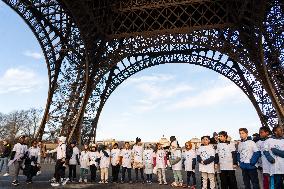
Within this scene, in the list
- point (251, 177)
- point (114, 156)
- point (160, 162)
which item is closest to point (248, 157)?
point (251, 177)

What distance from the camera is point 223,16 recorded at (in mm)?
24219

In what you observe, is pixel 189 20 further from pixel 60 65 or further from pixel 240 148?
pixel 240 148

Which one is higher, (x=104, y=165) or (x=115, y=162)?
(x=115, y=162)

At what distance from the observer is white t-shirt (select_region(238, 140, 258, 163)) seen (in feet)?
29.2

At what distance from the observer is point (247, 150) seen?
8.98m

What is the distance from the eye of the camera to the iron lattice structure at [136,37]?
887 inches

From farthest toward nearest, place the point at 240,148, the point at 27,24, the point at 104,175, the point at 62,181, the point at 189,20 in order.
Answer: the point at 189,20 → the point at 27,24 → the point at 104,175 → the point at 62,181 → the point at 240,148

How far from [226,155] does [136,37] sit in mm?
16262

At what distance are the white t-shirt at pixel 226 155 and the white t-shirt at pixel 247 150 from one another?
27.8 inches

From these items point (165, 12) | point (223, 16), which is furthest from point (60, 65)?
point (223, 16)

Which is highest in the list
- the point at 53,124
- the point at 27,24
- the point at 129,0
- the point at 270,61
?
the point at 129,0

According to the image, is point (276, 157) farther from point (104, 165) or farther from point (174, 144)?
point (104, 165)

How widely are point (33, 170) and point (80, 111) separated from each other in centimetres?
1000

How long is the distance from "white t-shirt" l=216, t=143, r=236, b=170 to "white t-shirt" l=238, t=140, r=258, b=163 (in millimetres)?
707
